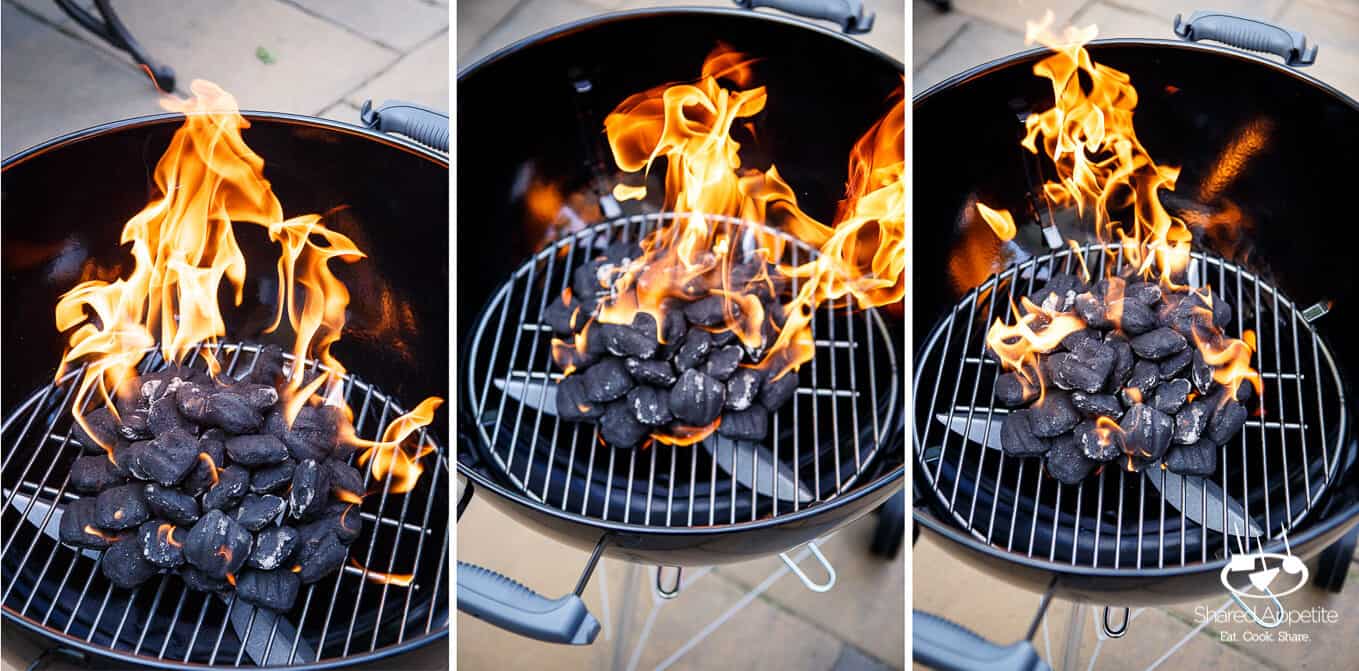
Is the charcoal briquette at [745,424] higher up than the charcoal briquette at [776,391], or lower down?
lower down

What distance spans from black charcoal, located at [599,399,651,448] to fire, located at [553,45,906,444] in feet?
0.13

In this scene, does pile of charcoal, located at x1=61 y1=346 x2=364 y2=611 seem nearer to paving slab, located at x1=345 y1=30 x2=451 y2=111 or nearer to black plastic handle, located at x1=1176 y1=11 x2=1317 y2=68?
paving slab, located at x1=345 y1=30 x2=451 y2=111

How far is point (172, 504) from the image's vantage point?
51.6 inches

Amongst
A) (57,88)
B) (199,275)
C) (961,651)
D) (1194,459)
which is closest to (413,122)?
(199,275)

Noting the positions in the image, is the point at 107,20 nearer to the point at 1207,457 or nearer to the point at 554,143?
the point at 554,143

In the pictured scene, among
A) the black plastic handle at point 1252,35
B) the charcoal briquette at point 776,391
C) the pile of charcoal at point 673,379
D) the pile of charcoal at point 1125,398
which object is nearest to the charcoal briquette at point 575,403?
the pile of charcoal at point 673,379

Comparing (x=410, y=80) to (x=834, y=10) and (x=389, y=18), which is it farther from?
(x=834, y=10)

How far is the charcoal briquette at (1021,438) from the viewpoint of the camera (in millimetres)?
1409

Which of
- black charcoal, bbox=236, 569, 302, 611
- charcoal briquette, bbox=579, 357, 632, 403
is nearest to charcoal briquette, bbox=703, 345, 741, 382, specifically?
charcoal briquette, bbox=579, 357, 632, 403

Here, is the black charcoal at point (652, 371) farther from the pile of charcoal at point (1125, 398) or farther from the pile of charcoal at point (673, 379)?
the pile of charcoal at point (1125, 398)

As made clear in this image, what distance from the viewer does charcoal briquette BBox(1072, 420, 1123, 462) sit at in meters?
1.37

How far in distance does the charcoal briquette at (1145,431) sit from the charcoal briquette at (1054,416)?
0.06 metres

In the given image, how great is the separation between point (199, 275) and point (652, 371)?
65 centimetres

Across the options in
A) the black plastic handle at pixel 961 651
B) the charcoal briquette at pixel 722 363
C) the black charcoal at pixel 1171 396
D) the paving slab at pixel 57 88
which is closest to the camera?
the black plastic handle at pixel 961 651
